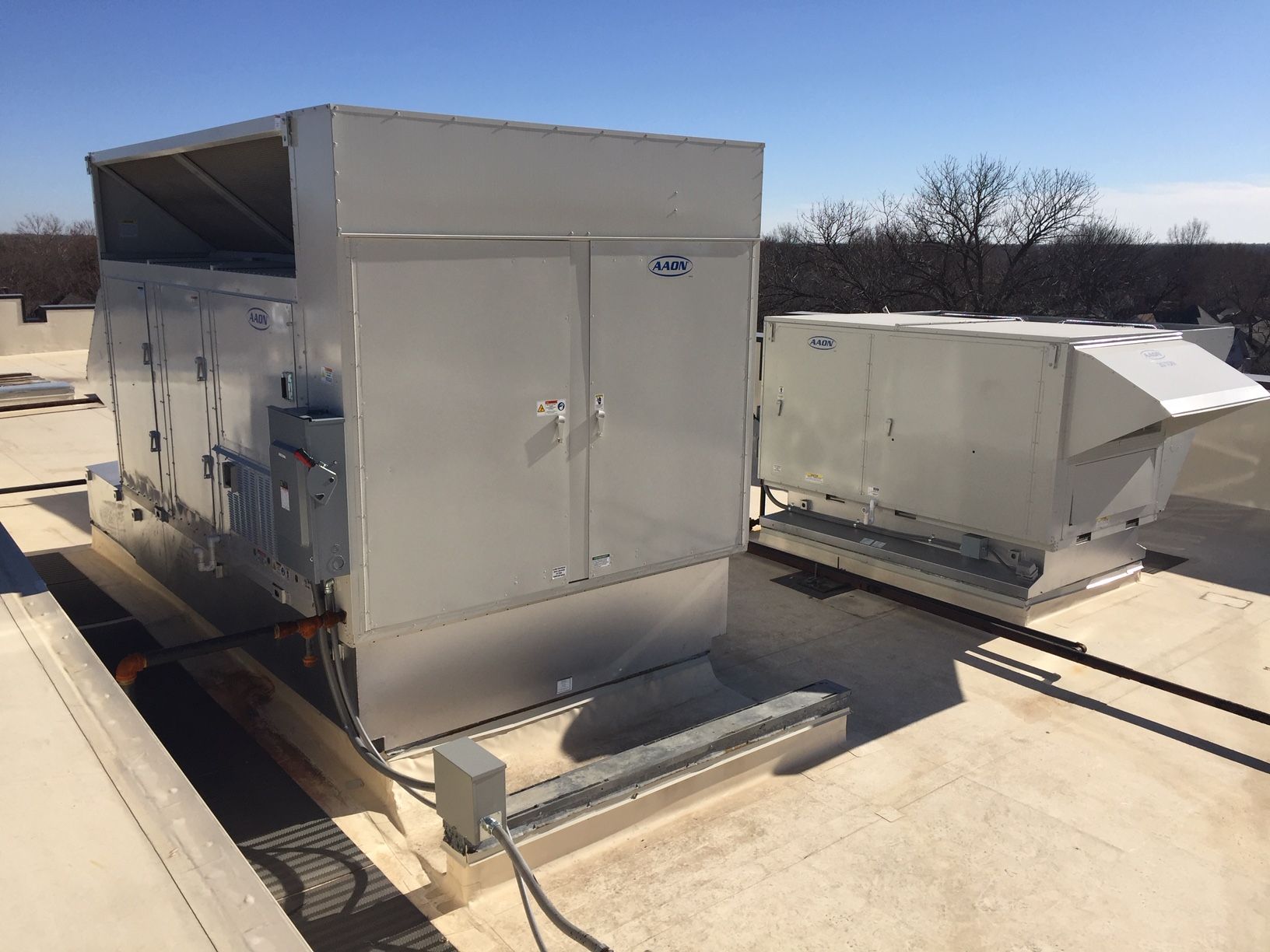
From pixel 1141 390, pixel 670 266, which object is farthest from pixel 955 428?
pixel 670 266

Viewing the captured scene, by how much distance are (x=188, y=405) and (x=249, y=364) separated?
1.08 meters

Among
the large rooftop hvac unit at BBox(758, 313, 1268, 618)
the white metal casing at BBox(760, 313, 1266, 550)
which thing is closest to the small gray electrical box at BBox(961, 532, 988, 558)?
Answer: the large rooftop hvac unit at BBox(758, 313, 1268, 618)

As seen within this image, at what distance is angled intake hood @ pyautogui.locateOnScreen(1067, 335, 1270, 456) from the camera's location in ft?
19.8

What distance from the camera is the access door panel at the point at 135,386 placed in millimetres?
6312

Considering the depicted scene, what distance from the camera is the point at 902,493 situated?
749 centimetres

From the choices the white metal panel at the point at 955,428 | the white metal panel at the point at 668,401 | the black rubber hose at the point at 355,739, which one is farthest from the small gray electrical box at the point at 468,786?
the white metal panel at the point at 955,428

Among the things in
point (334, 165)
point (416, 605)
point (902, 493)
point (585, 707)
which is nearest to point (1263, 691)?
point (902, 493)

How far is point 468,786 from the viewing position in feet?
12.2

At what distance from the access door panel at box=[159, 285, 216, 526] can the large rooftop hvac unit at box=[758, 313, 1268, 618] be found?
174 inches

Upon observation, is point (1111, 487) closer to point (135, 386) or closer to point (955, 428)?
point (955, 428)

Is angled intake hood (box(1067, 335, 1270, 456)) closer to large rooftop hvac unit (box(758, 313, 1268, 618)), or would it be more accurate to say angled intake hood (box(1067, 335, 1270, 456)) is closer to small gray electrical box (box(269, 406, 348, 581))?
large rooftop hvac unit (box(758, 313, 1268, 618))

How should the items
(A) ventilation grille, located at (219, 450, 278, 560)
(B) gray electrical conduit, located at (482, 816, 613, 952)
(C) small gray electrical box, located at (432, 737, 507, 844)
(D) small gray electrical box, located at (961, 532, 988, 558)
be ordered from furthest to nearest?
1. (D) small gray electrical box, located at (961, 532, 988, 558)
2. (A) ventilation grille, located at (219, 450, 278, 560)
3. (C) small gray electrical box, located at (432, 737, 507, 844)
4. (B) gray electrical conduit, located at (482, 816, 613, 952)

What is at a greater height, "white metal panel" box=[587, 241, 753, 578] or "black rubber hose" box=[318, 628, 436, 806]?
"white metal panel" box=[587, 241, 753, 578]

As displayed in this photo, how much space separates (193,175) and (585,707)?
3.73m
